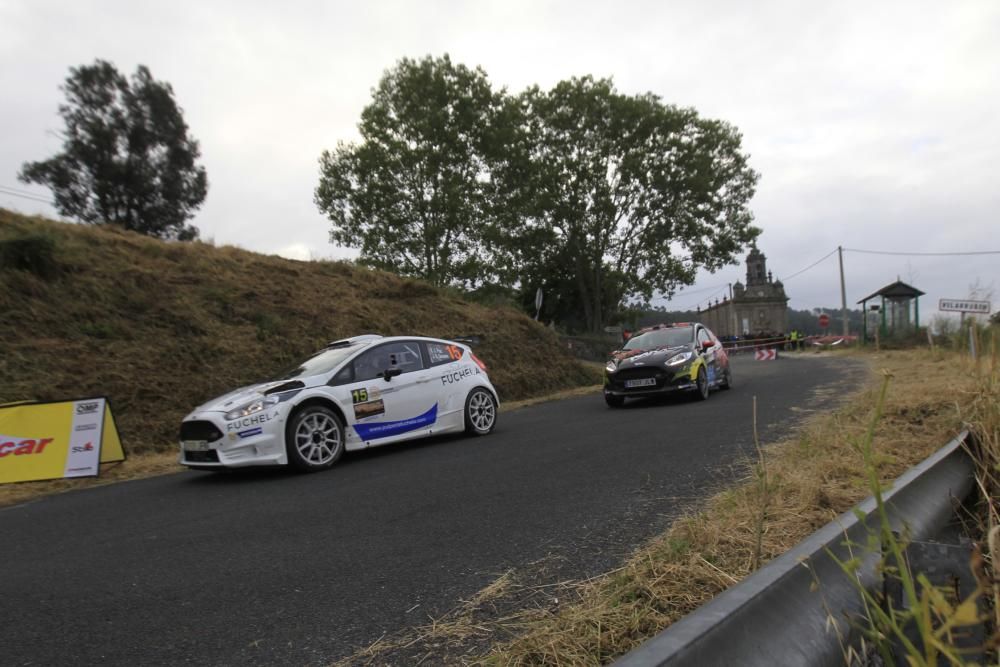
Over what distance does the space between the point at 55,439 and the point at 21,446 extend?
0.34 meters

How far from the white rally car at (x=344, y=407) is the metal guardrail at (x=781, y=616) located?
5998 mm

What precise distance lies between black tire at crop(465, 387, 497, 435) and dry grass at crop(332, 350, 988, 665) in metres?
5.25

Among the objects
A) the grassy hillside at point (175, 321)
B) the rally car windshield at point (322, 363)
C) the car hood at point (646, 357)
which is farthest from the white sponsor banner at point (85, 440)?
the car hood at point (646, 357)

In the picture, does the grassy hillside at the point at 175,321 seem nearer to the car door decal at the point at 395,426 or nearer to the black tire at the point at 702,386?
the car door decal at the point at 395,426

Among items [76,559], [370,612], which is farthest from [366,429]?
[370,612]

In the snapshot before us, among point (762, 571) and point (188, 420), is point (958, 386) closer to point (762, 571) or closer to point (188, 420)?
point (762, 571)

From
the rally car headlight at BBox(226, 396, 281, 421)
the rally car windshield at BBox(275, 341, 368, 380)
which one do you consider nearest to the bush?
the rally car windshield at BBox(275, 341, 368, 380)

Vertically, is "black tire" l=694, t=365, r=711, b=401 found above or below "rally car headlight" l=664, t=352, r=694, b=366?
below

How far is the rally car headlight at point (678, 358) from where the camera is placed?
12133 mm

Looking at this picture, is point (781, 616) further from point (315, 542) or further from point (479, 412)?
point (479, 412)

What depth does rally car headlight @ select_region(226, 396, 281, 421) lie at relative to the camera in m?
7.00

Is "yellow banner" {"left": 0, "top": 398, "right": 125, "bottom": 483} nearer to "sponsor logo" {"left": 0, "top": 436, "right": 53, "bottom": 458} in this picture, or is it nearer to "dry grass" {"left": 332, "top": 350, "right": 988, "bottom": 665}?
"sponsor logo" {"left": 0, "top": 436, "right": 53, "bottom": 458}

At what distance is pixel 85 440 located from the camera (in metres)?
8.18

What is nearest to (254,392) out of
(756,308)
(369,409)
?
(369,409)
